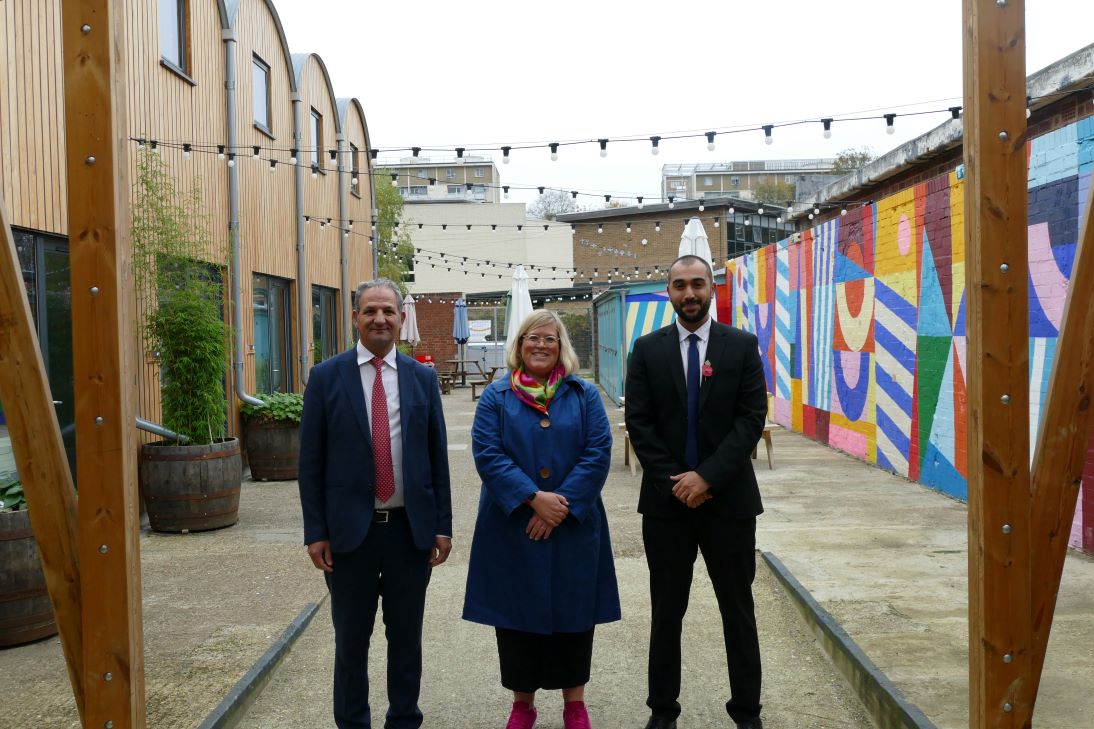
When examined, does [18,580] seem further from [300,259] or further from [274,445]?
[300,259]

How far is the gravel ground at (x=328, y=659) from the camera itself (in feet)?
15.3

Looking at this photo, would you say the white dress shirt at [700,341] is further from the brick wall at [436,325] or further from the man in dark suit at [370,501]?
the brick wall at [436,325]

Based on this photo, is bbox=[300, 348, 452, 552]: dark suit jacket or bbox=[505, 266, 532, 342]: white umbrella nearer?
bbox=[300, 348, 452, 552]: dark suit jacket

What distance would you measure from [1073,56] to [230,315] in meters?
9.24

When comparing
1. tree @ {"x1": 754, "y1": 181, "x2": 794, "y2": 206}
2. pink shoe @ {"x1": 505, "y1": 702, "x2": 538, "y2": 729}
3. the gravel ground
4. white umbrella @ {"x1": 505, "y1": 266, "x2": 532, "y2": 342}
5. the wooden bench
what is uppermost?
tree @ {"x1": 754, "y1": 181, "x2": 794, "y2": 206}

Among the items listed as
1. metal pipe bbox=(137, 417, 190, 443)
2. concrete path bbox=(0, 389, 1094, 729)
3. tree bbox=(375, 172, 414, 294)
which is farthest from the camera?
tree bbox=(375, 172, 414, 294)

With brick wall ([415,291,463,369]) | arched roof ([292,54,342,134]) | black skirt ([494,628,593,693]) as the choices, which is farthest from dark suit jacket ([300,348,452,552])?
brick wall ([415,291,463,369])

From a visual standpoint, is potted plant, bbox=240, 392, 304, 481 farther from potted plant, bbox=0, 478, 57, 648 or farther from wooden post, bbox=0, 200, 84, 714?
wooden post, bbox=0, 200, 84, 714

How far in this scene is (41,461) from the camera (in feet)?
10.4

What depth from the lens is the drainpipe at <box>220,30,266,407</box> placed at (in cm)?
1232

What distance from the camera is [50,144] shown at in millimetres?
8117

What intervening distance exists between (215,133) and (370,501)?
378 inches

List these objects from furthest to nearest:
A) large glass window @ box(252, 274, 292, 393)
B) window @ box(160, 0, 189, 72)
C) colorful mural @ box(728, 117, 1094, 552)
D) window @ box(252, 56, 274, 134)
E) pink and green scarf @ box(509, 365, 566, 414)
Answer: window @ box(252, 56, 274, 134)
large glass window @ box(252, 274, 292, 393)
window @ box(160, 0, 189, 72)
colorful mural @ box(728, 117, 1094, 552)
pink and green scarf @ box(509, 365, 566, 414)

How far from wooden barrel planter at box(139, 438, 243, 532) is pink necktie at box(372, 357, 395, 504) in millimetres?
5248
